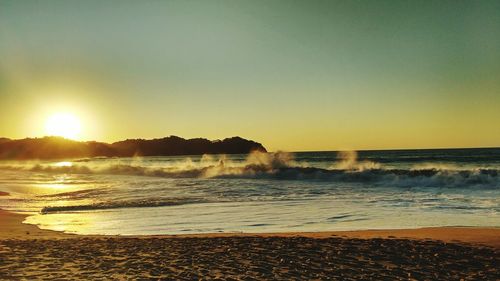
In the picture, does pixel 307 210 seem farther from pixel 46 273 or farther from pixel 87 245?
pixel 46 273

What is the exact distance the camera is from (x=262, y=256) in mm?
10539

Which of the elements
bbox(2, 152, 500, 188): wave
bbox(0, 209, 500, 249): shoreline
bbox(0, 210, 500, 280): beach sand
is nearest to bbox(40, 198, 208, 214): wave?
bbox(0, 209, 500, 249): shoreline

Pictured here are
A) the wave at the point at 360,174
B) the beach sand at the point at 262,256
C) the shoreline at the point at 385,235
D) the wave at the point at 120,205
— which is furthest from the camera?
the wave at the point at 360,174

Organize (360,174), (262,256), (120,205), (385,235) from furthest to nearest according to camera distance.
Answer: (360,174), (120,205), (385,235), (262,256)

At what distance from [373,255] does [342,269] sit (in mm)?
1568

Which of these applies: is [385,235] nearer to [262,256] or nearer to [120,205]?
[262,256]

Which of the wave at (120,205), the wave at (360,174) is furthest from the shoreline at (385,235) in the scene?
the wave at (360,174)

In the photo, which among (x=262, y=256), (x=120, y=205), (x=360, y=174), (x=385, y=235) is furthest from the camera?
(x=360, y=174)

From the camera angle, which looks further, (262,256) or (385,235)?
(385,235)

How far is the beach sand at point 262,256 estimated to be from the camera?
8.91 metres

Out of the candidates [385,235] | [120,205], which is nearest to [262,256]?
[385,235]

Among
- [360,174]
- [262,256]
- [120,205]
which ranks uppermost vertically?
[360,174]

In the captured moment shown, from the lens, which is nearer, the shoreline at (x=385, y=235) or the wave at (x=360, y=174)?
the shoreline at (x=385, y=235)

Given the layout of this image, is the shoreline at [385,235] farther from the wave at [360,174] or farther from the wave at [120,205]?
the wave at [360,174]
